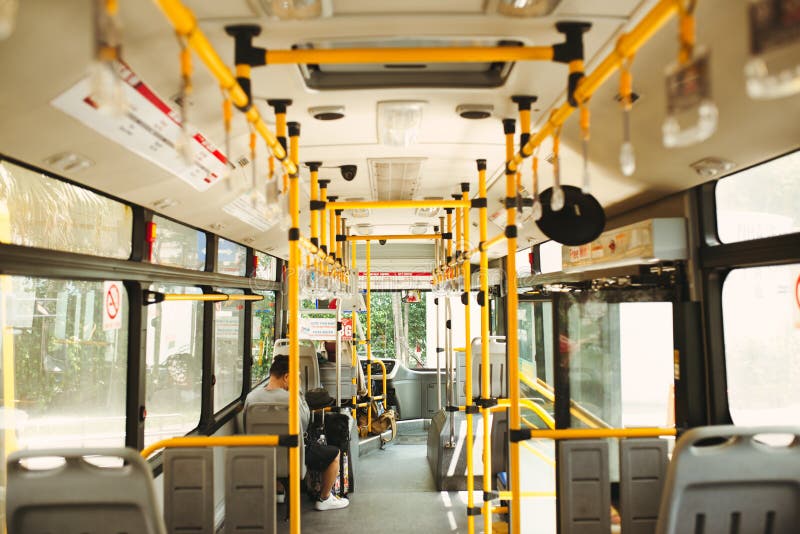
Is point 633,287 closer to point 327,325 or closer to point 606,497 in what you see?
point 606,497

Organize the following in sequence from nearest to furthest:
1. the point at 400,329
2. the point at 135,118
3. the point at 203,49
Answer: the point at 203,49
the point at 135,118
the point at 400,329

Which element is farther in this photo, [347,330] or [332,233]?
[347,330]

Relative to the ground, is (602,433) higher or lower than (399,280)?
lower

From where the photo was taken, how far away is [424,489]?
19.4ft

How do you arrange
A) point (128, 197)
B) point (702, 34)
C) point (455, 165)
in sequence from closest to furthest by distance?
1. point (702, 34)
2. point (128, 197)
3. point (455, 165)

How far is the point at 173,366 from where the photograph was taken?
13.9 ft

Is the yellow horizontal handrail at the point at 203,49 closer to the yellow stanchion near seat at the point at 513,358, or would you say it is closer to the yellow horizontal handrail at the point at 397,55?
Result: the yellow horizontal handrail at the point at 397,55

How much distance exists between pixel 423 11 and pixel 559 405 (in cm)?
261

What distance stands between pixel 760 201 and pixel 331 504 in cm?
457

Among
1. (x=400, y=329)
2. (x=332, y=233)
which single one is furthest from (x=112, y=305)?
(x=400, y=329)

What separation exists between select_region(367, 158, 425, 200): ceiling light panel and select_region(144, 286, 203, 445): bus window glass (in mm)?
1863

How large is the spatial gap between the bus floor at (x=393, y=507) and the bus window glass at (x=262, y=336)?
191 cm

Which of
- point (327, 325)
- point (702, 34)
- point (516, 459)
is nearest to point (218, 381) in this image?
point (327, 325)

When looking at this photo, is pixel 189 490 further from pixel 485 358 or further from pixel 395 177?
pixel 395 177
